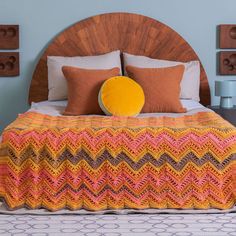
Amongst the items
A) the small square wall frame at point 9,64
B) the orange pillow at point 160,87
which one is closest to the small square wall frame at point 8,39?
the small square wall frame at point 9,64

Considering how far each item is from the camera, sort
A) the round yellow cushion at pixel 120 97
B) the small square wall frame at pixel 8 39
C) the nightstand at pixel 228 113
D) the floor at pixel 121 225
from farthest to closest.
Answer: the small square wall frame at pixel 8 39 < the nightstand at pixel 228 113 < the round yellow cushion at pixel 120 97 < the floor at pixel 121 225

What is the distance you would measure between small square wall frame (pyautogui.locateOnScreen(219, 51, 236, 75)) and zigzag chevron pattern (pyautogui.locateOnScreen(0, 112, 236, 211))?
6.06ft

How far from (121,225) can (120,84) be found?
150 cm

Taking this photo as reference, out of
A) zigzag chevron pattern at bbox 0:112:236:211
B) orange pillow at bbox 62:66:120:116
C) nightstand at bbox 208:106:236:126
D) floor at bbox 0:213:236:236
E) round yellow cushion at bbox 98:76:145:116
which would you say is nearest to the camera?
floor at bbox 0:213:236:236

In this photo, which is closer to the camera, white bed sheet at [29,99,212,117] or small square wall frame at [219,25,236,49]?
white bed sheet at [29,99,212,117]

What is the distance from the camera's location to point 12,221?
2.57 metres

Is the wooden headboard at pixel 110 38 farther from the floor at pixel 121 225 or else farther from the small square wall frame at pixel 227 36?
the floor at pixel 121 225

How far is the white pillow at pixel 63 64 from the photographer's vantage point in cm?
429

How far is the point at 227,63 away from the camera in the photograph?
4609mm

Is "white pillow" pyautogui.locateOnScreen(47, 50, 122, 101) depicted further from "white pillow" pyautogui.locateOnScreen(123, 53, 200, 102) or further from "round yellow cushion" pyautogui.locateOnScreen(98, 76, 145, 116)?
"round yellow cushion" pyautogui.locateOnScreen(98, 76, 145, 116)

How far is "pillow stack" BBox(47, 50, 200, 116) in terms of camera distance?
3797mm

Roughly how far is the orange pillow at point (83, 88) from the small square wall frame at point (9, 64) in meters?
0.58

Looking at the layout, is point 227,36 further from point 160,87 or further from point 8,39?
point 8,39

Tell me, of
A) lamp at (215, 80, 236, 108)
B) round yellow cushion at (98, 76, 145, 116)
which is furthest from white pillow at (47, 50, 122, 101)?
lamp at (215, 80, 236, 108)
